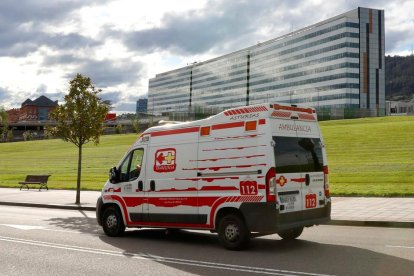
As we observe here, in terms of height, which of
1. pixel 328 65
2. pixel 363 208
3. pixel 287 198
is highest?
pixel 328 65

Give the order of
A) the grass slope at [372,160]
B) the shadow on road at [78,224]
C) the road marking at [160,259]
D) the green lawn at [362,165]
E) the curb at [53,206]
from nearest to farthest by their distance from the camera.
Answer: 1. the road marking at [160,259]
2. the shadow on road at [78,224]
3. the curb at [53,206]
4. the grass slope at [372,160]
5. the green lawn at [362,165]

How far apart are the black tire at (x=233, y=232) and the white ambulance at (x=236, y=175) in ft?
0.06

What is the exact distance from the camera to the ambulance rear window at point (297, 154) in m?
9.09

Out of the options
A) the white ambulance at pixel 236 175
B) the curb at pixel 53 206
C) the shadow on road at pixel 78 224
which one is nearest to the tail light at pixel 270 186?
the white ambulance at pixel 236 175

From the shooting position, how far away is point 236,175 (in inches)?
366

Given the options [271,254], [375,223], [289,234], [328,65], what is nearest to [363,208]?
[375,223]

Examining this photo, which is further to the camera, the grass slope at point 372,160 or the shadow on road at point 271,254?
the grass slope at point 372,160

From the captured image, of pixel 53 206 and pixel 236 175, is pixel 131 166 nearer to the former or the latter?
pixel 236 175

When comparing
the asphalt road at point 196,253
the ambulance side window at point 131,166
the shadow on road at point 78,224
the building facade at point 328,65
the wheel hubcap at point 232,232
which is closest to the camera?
the asphalt road at point 196,253

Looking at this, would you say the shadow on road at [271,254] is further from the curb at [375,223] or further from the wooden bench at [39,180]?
the wooden bench at [39,180]

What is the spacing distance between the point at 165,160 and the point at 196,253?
233cm

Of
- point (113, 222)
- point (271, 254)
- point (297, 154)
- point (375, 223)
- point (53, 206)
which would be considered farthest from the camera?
point (53, 206)

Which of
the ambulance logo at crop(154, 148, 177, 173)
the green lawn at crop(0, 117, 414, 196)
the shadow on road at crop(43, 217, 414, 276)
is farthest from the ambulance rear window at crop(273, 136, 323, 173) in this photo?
the green lawn at crop(0, 117, 414, 196)

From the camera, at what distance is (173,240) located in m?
11.0
